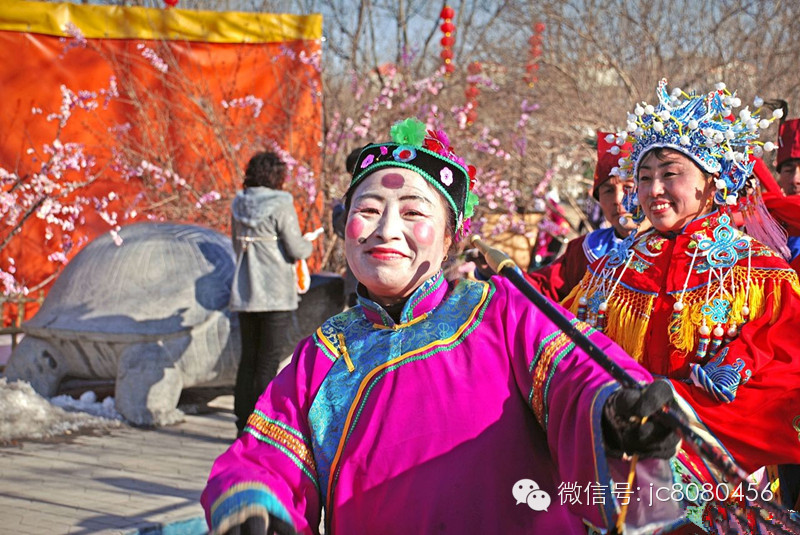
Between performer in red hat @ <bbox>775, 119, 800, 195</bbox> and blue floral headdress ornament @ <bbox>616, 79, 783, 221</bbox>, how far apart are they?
2.17 meters

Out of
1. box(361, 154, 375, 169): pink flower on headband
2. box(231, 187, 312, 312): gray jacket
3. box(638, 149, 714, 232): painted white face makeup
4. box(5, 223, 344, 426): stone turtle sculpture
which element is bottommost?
box(5, 223, 344, 426): stone turtle sculpture

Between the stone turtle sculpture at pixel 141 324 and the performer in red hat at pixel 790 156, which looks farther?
the stone turtle sculpture at pixel 141 324

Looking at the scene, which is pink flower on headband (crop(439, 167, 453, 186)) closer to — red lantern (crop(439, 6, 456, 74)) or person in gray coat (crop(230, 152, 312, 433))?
person in gray coat (crop(230, 152, 312, 433))

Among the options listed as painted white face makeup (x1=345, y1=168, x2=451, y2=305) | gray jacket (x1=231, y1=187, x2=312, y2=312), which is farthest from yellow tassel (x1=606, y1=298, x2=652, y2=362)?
gray jacket (x1=231, y1=187, x2=312, y2=312)

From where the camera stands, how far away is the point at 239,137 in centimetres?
978

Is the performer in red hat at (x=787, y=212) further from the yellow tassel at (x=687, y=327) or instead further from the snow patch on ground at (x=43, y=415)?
the snow patch on ground at (x=43, y=415)

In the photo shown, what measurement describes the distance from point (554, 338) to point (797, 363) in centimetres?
113

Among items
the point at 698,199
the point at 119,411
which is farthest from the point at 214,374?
the point at 698,199

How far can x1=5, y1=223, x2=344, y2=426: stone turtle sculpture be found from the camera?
639cm

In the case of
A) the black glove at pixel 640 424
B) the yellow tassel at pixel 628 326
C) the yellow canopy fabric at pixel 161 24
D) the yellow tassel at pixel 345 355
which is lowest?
the yellow tassel at pixel 628 326

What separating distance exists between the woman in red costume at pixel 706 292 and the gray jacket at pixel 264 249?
277cm

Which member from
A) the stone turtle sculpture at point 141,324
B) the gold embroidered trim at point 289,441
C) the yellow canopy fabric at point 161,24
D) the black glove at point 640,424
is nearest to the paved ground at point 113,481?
the stone turtle sculpture at point 141,324

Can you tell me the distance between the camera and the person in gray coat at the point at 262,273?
18.8 ft

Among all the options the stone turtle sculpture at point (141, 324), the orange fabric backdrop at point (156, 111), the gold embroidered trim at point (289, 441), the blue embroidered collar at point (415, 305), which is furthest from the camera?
the orange fabric backdrop at point (156, 111)
